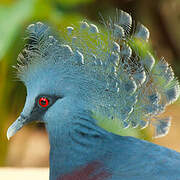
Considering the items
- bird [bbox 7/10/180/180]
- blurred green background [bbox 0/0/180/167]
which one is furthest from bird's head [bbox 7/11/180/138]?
blurred green background [bbox 0/0/180/167]

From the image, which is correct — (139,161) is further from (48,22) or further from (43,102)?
(48,22)

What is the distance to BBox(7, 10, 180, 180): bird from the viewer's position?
5.14 ft

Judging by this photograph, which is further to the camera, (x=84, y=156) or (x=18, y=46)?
(x=18, y=46)

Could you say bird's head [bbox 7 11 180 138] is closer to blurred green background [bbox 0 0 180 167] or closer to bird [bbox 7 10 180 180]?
bird [bbox 7 10 180 180]

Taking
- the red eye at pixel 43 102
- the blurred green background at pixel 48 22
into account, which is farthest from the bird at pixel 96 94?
the blurred green background at pixel 48 22

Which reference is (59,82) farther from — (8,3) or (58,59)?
(8,3)

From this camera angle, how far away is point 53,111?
158 centimetres

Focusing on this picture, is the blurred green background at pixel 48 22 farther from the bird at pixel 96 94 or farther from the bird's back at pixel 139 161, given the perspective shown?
the bird's back at pixel 139 161

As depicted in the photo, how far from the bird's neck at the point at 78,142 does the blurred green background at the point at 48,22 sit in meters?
0.61

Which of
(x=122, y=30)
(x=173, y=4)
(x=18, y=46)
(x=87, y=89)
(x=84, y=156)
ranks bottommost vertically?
(x=84, y=156)

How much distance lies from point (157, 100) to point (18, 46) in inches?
61.3

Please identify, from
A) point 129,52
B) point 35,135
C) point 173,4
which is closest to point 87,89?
point 129,52

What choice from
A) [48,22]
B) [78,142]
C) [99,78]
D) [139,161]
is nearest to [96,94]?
[99,78]

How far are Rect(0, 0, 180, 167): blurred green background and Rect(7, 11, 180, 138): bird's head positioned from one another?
369 mm
